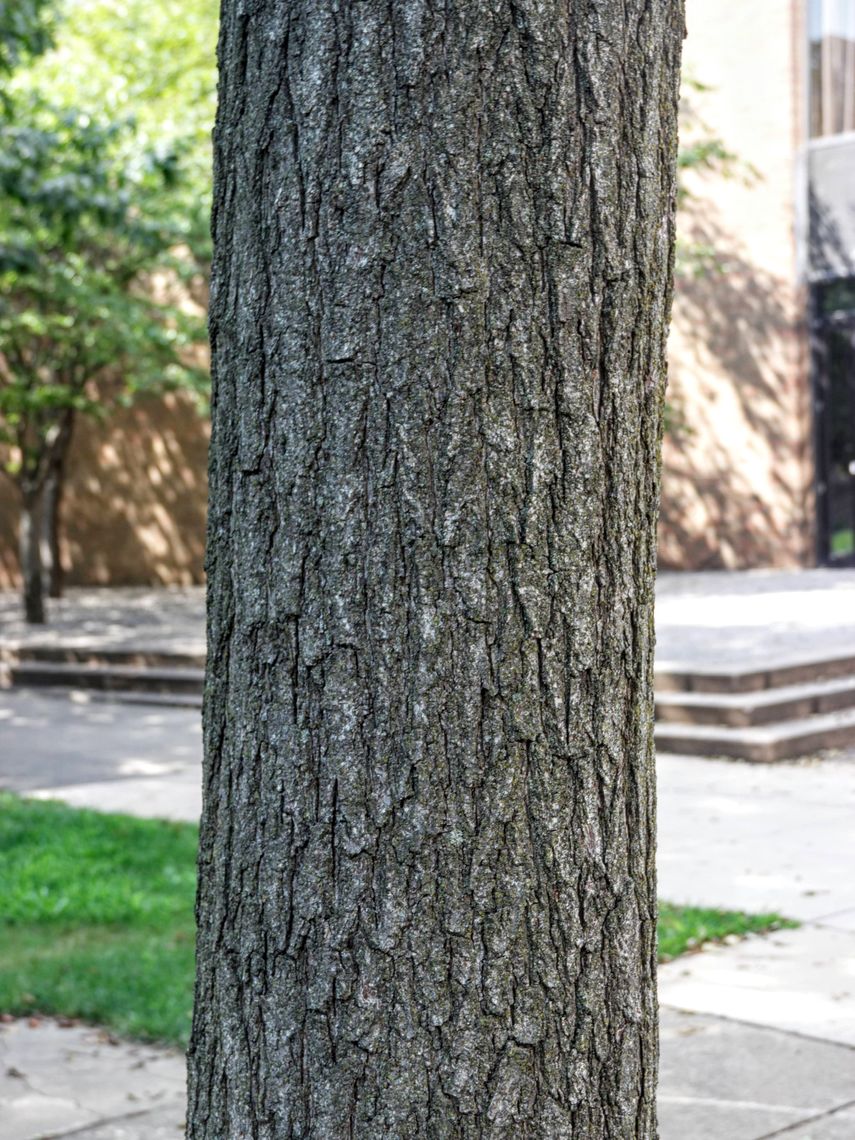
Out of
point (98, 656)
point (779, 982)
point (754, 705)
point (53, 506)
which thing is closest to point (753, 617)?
point (754, 705)

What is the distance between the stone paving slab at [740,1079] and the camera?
3.65 m

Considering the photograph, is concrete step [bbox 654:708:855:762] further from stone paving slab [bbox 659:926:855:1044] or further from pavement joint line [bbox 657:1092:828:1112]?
pavement joint line [bbox 657:1092:828:1112]

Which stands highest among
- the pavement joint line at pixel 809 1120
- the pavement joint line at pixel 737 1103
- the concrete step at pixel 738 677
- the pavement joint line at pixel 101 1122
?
the concrete step at pixel 738 677

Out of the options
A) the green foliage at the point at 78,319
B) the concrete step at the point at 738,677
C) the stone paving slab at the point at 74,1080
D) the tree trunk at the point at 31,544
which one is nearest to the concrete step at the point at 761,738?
the concrete step at the point at 738,677

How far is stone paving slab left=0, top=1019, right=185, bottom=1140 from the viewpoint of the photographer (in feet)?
12.8

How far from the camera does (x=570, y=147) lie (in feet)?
6.41

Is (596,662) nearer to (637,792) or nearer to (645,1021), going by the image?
(637,792)

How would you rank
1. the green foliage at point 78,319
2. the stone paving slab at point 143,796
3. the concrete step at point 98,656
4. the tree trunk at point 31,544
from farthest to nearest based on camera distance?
the tree trunk at point 31,544 < the green foliage at point 78,319 < the concrete step at point 98,656 < the stone paving slab at point 143,796

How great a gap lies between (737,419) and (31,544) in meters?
8.61

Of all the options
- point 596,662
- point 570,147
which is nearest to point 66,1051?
point 596,662

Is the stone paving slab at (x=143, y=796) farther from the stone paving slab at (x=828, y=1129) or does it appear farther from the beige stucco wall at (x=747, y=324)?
the beige stucco wall at (x=747, y=324)

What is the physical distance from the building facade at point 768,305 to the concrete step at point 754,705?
26.0 ft

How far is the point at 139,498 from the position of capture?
23.7 m

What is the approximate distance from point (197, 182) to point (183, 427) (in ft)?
25.0
